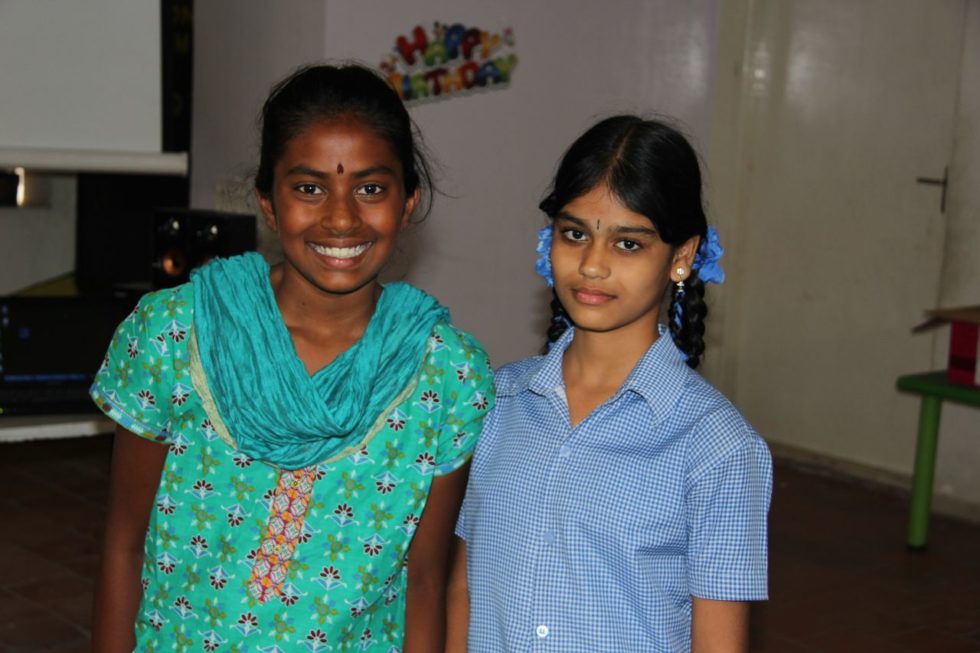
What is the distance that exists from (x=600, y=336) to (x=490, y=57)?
343 centimetres

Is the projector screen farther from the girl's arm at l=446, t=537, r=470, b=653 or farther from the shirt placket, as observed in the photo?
the shirt placket

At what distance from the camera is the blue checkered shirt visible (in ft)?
5.16

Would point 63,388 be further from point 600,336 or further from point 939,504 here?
point 939,504

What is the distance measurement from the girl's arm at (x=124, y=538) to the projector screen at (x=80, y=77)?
2365 millimetres

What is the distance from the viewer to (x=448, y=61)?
16.0 ft

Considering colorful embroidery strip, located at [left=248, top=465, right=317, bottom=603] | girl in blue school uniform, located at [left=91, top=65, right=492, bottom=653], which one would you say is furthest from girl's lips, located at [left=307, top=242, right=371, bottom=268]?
colorful embroidery strip, located at [left=248, top=465, right=317, bottom=603]

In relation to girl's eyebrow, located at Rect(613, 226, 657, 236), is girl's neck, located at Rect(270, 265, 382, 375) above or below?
below

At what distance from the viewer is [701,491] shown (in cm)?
158

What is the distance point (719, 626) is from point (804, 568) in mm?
2832

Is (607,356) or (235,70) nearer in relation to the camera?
(607,356)

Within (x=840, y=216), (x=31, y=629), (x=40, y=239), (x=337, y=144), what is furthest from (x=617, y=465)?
(x=40, y=239)

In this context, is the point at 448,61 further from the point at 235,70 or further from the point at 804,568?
the point at 804,568

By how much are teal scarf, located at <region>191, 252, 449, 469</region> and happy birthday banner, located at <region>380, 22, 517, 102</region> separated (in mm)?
3169

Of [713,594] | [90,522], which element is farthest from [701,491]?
[90,522]
